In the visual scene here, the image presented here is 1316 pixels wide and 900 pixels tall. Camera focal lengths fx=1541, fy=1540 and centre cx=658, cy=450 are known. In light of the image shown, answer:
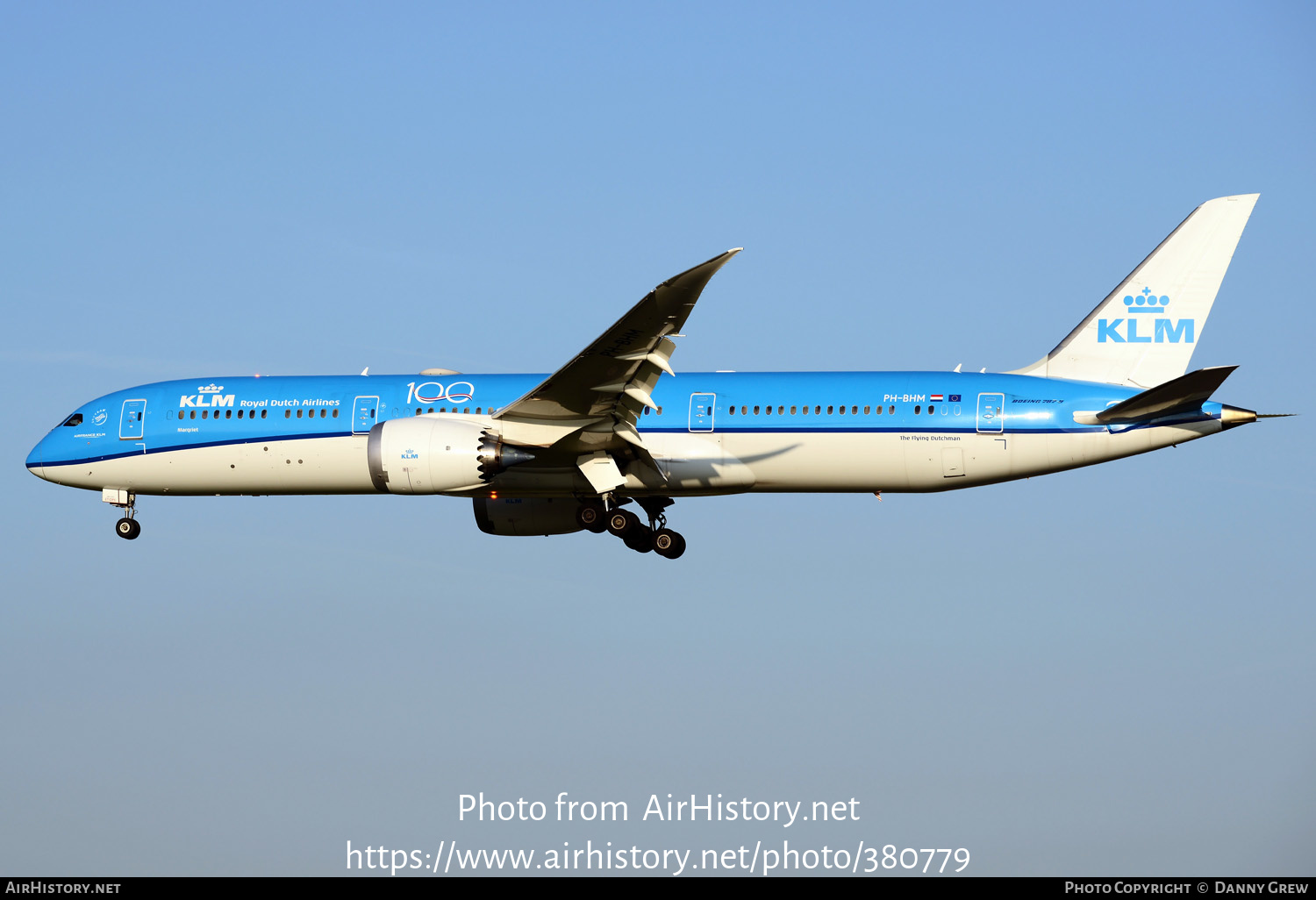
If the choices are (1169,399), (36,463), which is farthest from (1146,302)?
(36,463)

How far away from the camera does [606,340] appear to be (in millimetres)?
25703

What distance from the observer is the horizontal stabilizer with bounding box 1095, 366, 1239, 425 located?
2641cm

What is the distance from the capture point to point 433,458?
27719mm

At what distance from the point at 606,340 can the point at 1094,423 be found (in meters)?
9.40

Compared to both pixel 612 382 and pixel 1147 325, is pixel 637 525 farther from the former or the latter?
pixel 1147 325

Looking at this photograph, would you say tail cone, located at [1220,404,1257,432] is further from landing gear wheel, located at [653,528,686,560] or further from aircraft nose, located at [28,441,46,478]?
aircraft nose, located at [28,441,46,478]

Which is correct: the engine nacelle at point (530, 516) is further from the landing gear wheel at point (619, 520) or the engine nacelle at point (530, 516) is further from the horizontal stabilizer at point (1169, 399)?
the horizontal stabilizer at point (1169, 399)

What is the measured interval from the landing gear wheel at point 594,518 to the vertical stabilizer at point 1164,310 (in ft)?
28.8

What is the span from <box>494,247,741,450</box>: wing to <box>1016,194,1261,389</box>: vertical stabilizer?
827 centimetres

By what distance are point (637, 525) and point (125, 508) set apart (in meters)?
11.1

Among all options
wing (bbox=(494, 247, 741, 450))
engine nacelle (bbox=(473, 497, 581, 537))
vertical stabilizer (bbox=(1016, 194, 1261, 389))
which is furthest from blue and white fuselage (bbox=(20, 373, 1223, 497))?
engine nacelle (bbox=(473, 497, 581, 537))

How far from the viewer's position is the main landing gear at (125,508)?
108 ft

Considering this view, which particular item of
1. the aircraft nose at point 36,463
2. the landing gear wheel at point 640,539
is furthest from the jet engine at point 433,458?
the aircraft nose at point 36,463
